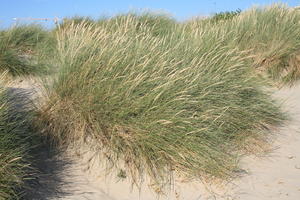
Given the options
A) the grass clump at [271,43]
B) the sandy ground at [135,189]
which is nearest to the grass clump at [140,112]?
the sandy ground at [135,189]

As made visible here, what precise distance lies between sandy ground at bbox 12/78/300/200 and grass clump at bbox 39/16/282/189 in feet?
0.47

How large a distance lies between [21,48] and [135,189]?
190 inches

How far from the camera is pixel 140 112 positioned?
13.8 feet

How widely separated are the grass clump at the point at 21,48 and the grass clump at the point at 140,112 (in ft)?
4.79

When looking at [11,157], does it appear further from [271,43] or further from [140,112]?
[271,43]

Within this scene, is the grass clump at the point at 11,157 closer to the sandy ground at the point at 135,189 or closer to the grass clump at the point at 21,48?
the sandy ground at the point at 135,189

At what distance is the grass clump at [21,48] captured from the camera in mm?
6641

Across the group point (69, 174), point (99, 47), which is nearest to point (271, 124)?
point (99, 47)

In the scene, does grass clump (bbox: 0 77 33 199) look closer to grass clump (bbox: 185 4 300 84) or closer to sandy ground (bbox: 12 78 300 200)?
sandy ground (bbox: 12 78 300 200)

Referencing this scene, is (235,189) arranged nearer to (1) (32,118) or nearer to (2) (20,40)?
(1) (32,118)

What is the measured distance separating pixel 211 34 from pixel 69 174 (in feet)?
11.0

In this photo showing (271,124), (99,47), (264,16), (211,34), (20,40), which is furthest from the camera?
(264,16)

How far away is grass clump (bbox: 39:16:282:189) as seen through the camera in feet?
13.4

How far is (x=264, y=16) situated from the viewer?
905 centimetres
